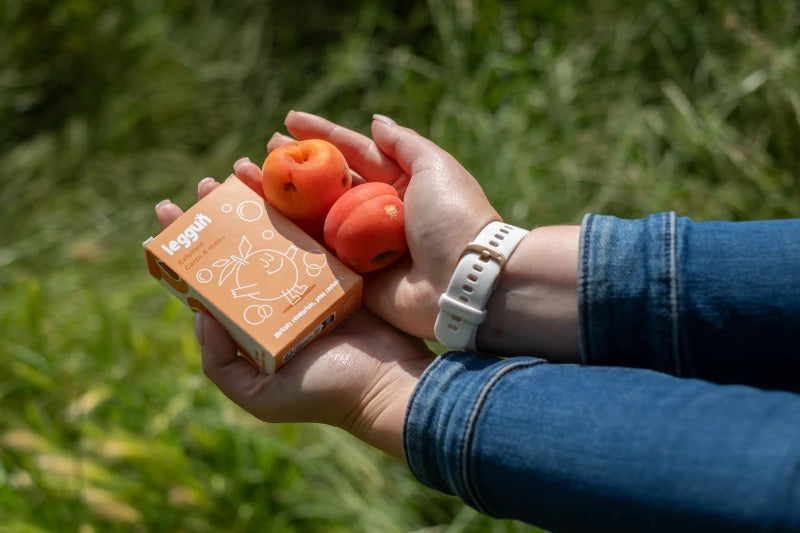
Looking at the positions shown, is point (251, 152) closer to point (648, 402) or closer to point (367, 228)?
point (367, 228)

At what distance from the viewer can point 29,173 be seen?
331 centimetres

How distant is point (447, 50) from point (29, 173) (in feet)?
6.35

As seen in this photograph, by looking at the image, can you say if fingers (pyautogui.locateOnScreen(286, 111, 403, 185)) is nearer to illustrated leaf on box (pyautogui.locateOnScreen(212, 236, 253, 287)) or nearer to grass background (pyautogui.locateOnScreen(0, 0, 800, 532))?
illustrated leaf on box (pyautogui.locateOnScreen(212, 236, 253, 287))

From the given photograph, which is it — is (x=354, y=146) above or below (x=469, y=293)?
above

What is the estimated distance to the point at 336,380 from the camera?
160cm

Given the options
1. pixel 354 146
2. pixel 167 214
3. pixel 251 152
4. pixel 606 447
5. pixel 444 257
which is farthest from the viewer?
pixel 251 152

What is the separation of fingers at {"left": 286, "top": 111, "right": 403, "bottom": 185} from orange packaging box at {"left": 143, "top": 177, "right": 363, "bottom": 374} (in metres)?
0.24

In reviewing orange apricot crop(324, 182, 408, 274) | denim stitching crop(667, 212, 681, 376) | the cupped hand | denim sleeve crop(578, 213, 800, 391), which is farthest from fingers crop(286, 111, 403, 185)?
denim stitching crop(667, 212, 681, 376)

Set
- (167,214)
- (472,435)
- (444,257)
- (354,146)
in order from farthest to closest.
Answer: (354,146)
(167,214)
(444,257)
(472,435)

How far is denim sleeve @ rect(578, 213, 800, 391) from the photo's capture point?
1.30 meters

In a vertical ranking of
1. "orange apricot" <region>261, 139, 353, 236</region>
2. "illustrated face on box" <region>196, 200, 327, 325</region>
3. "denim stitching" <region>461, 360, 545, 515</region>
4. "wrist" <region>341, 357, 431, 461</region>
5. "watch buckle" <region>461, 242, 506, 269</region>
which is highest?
"orange apricot" <region>261, 139, 353, 236</region>

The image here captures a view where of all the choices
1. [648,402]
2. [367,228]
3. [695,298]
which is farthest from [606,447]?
[367,228]

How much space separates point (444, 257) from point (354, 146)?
430 millimetres

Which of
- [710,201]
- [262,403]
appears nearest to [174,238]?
[262,403]
